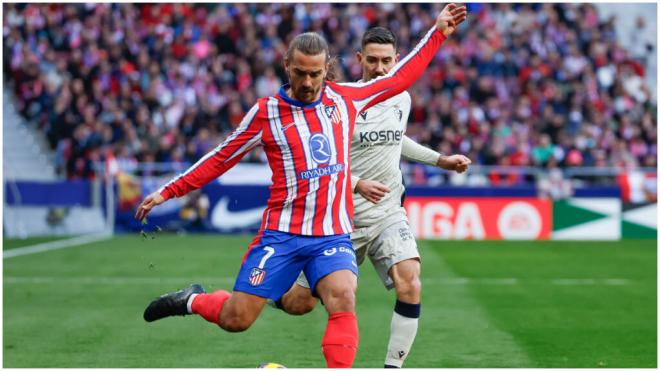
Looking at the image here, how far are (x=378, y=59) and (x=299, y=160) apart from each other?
1.48 meters

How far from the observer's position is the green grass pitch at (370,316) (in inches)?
320

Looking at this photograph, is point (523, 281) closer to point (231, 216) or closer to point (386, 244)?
point (386, 244)

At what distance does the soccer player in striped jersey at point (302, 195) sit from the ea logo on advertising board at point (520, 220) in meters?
16.3

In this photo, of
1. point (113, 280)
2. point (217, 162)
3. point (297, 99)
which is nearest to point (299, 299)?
point (217, 162)

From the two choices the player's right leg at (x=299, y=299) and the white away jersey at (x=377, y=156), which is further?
the white away jersey at (x=377, y=156)

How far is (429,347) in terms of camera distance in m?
8.59

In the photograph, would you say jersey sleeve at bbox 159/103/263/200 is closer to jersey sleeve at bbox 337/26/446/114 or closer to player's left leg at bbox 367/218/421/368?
jersey sleeve at bbox 337/26/446/114

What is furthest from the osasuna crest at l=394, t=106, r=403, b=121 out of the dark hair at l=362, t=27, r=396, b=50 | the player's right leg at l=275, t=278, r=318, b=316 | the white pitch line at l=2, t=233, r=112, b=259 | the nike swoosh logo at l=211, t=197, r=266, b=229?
the nike swoosh logo at l=211, t=197, r=266, b=229

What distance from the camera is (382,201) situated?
24.9ft

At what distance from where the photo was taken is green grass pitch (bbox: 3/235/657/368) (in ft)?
26.7

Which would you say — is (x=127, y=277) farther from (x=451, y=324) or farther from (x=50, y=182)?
(x=50, y=182)

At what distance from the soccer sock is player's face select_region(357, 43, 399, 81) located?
61.2 inches

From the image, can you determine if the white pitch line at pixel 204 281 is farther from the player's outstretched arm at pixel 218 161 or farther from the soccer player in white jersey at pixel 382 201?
the player's outstretched arm at pixel 218 161

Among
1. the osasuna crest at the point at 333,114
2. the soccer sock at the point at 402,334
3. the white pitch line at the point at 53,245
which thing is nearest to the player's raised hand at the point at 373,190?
the osasuna crest at the point at 333,114
